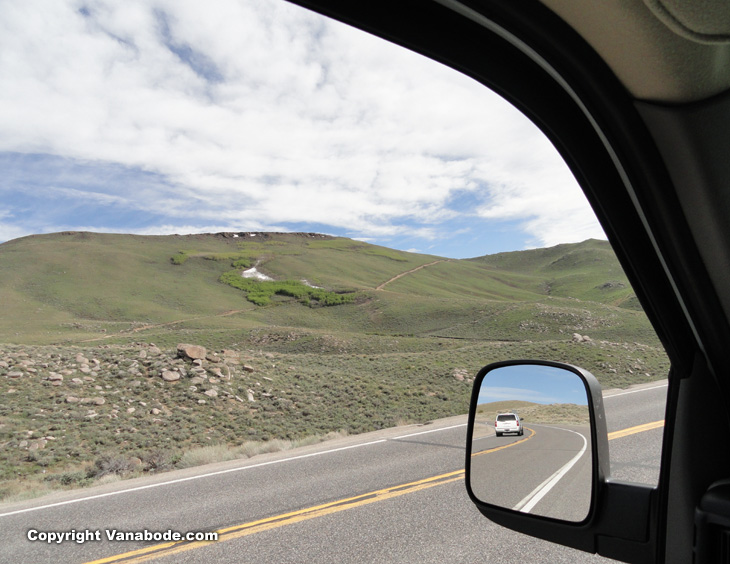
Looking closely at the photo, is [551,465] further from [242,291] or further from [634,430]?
[242,291]

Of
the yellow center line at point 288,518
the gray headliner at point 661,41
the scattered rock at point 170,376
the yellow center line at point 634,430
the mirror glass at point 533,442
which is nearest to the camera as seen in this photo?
the gray headliner at point 661,41

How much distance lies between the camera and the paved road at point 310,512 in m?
4.51

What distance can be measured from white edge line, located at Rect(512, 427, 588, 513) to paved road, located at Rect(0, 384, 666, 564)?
99 centimetres

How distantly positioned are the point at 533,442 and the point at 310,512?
405cm

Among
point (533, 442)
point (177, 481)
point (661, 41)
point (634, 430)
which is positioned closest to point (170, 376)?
point (177, 481)

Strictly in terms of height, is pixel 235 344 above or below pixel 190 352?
below

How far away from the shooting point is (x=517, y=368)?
2.09m

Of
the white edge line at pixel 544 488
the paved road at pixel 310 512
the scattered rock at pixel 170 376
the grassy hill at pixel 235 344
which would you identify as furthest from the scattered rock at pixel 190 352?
the white edge line at pixel 544 488

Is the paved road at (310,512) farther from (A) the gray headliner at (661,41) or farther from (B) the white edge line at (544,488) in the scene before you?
(A) the gray headliner at (661,41)

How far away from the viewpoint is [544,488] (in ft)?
6.56

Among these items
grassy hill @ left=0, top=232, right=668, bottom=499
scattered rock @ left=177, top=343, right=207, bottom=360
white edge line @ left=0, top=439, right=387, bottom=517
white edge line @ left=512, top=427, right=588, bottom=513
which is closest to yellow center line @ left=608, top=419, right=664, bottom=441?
white edge line @ left=0, top=439, right=387, bottom=517

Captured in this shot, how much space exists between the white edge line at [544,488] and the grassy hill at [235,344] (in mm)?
9109

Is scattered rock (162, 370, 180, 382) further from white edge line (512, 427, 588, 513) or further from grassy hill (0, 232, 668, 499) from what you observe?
white edge line (512, 427, 588, 513)

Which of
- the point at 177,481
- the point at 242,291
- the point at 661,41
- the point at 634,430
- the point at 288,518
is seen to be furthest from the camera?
the point at 242,291
